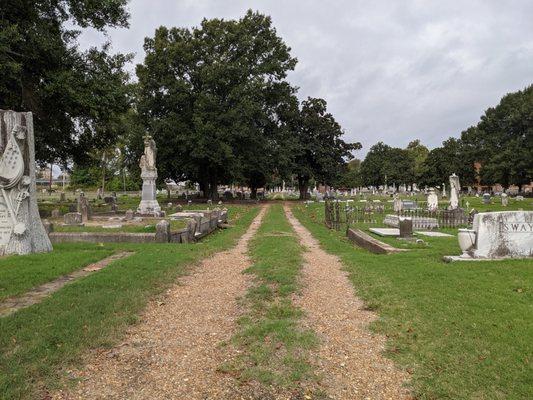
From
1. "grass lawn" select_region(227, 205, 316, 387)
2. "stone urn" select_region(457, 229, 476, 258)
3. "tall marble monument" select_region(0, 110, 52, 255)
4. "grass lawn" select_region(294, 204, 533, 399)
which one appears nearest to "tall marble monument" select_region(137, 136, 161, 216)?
"tall marble monument" select_region(0, 110, 52, 255)

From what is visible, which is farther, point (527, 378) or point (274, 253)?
point (274, 253)

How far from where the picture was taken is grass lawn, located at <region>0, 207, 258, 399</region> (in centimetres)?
410

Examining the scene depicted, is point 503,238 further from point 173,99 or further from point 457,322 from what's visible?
point 173,99

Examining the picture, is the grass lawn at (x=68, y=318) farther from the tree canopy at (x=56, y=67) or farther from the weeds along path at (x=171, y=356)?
the tree canopy at (x=56, y=67)

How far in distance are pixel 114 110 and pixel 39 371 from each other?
21272mm

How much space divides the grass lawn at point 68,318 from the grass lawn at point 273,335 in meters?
1.72

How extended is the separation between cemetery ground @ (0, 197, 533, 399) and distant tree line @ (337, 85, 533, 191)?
1829 inches

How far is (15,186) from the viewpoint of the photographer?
10328 millimetres

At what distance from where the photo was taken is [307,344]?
16.4 ft

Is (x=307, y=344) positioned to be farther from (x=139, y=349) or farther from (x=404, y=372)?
(x=139, y=349)

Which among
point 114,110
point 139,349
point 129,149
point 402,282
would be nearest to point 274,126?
point 129,149

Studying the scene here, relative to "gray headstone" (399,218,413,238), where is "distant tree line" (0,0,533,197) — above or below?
above

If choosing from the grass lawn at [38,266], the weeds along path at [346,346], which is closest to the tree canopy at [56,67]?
the grass lawn at [38,266]

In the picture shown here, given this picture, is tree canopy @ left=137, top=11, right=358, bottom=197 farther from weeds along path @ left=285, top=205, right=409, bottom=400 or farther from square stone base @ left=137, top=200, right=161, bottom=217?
weeds along path @ left=285, top=205, right=409, bottom=400
